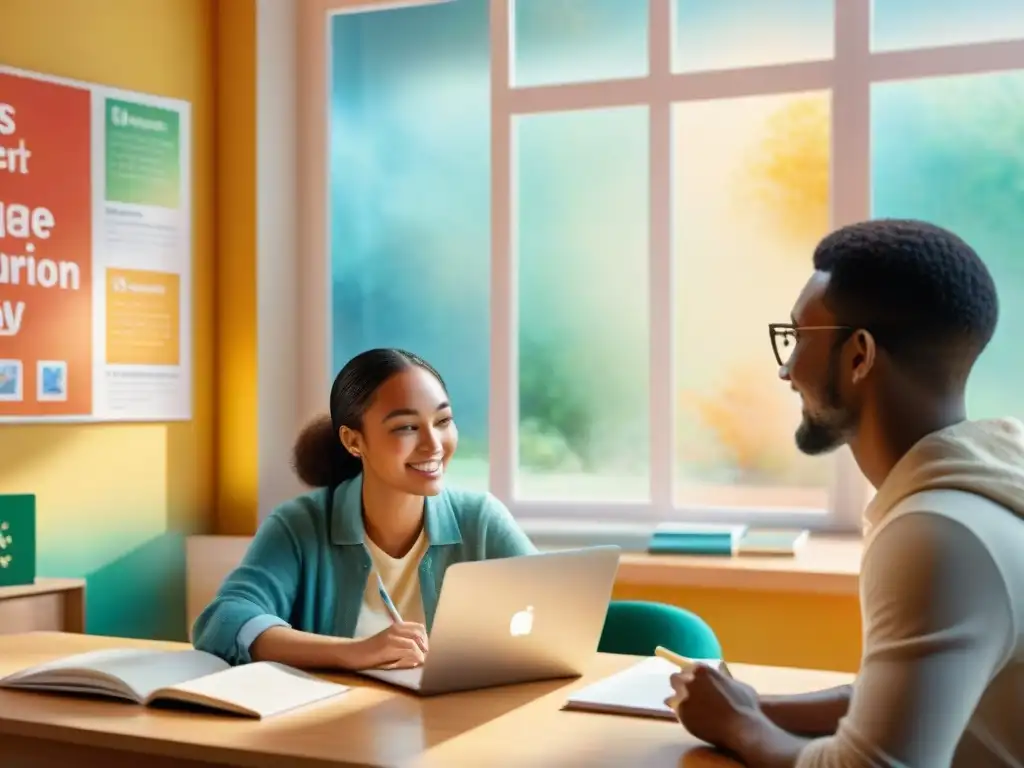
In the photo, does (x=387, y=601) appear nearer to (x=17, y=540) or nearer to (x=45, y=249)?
(x=17, y=540)

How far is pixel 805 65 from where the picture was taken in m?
4.23

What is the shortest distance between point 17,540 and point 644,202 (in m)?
2.19

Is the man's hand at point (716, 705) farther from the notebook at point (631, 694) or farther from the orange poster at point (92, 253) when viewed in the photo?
the orange poster at point (92, 253)

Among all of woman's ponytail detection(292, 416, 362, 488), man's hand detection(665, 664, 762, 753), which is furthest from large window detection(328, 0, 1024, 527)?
man's hand detection(665, 664, 762, 753)

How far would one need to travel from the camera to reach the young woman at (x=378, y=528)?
2.65 meters

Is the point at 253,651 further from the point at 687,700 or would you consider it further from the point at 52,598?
the point at 52,598

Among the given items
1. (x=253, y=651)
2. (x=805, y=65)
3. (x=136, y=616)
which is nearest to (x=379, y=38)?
(x=805, y=65)

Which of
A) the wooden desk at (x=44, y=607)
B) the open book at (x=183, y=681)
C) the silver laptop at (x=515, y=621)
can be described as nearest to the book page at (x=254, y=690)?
the open book at (x=183, y=681)

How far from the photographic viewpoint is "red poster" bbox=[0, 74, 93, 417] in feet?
13.1

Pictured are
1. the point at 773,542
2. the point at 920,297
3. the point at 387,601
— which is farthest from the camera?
the point at 773,542

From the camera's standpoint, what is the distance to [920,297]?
5.04 ft

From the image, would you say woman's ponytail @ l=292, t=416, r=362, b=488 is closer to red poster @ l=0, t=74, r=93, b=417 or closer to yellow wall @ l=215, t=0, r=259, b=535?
red poster @ l=0, t=74, r=93, b=417

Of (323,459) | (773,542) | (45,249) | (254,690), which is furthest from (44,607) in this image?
(773,542)

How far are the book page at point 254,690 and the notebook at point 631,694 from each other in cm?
39
